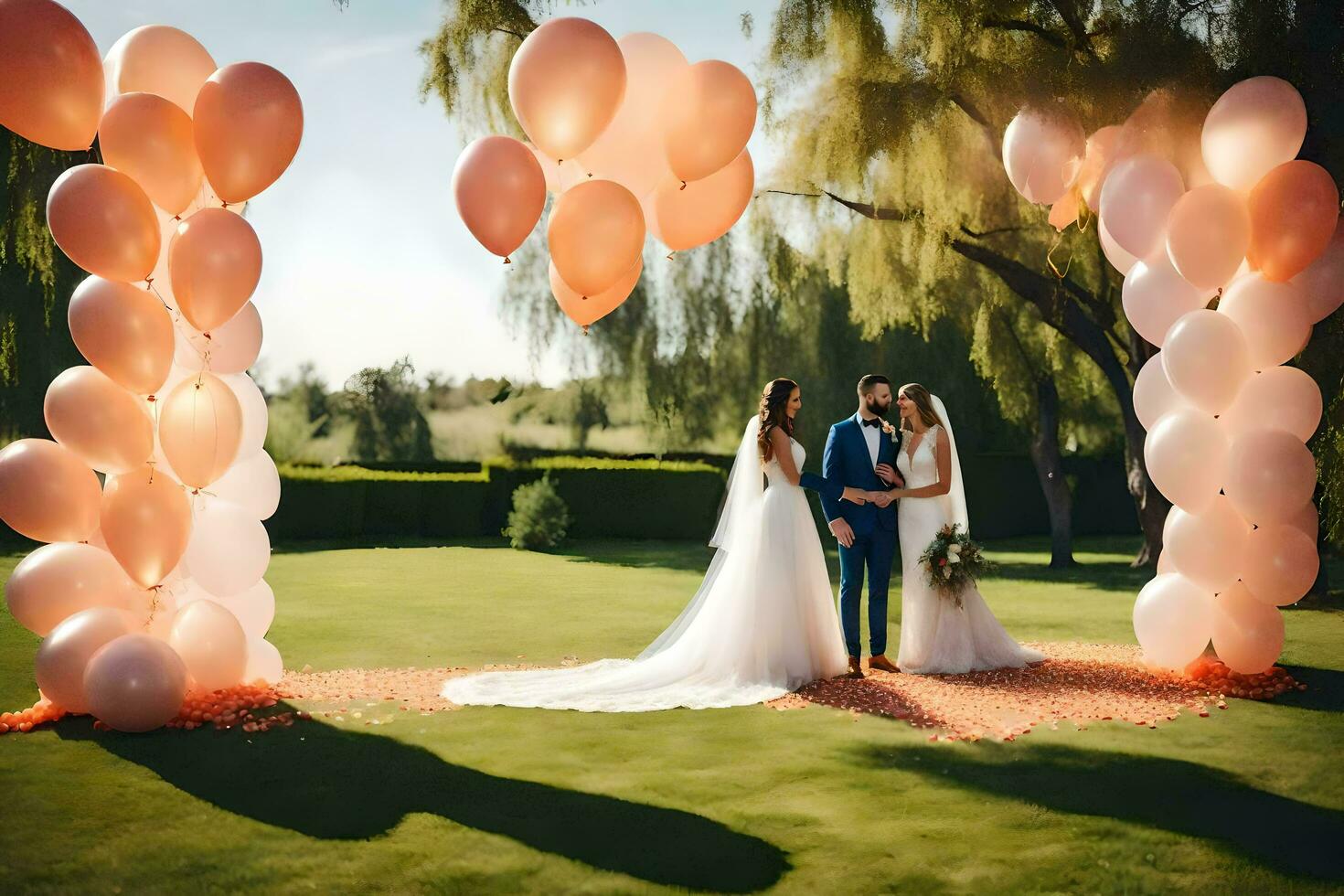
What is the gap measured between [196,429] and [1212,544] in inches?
214

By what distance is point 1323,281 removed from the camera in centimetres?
639

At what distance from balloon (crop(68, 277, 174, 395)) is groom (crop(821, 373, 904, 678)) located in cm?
379

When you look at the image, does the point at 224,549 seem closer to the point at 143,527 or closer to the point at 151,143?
the point at 143,527

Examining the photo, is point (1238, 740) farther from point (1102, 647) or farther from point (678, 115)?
point (678, 115)

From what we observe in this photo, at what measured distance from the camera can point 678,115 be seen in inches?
219

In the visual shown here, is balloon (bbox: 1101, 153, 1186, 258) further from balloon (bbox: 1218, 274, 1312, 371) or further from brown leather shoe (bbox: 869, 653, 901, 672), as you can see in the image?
brown leather shoe (bbox: 869, 653, 901, 672)

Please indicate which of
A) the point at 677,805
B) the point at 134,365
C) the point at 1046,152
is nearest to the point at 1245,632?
the point at 1046,152

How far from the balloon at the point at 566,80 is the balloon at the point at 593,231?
27 cm

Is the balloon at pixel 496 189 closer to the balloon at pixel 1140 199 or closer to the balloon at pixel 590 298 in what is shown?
the balloon at pixel 590 298

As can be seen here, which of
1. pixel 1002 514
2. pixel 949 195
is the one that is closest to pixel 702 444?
pixel 1002 514

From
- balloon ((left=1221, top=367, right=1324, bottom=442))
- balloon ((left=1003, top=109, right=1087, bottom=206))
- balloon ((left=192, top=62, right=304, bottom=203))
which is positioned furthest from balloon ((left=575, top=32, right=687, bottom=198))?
balloon ((left=1221, top=367, right=1324, bottom=442))

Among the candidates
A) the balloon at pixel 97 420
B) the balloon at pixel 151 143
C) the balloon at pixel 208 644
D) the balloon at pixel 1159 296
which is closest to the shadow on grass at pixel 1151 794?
the balloon at pixel 1159 296

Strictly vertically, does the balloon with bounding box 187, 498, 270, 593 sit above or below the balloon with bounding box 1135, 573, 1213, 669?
above

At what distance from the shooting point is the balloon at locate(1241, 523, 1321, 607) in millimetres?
6254
